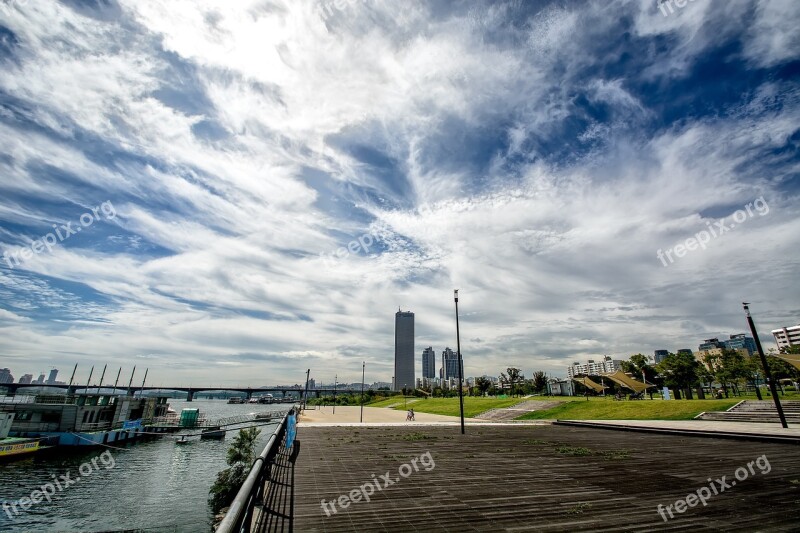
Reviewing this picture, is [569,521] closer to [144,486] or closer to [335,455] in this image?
[335,455]

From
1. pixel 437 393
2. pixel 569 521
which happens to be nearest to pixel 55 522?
pixel 569 521

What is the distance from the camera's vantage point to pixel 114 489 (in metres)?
33.2

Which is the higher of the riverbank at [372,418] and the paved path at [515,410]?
the paved path at [515,410]

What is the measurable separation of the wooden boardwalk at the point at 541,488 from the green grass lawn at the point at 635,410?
21657 millimetres

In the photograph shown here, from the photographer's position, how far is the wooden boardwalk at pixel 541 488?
7.09 m

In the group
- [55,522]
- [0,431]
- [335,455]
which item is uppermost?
[335,455]

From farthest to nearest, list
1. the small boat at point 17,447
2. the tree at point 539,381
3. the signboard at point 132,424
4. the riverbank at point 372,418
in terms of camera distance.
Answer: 1. the tree at point 539,381
2. the signboard at point 132,424
3. the riverbank at point 372,418
4. the small boat at point 17,447

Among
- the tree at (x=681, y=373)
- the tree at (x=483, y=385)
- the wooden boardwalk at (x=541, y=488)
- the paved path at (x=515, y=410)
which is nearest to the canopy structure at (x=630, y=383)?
the tree at (x=681, y=373)

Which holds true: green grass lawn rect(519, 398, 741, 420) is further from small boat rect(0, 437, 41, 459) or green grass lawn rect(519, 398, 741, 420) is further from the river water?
small boat rect(0, 437, 41, 459)

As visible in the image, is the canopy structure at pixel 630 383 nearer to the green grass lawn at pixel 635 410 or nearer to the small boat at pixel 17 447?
the green grass lawn at pixel 635 410

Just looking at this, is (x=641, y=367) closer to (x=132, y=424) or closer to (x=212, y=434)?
(x=212, y=434)

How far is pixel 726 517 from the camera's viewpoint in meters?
7.44

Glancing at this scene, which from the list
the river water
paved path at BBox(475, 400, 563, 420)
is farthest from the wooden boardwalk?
paved path at BBox(475, 400, 563, 420)

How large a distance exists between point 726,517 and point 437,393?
414 feet
